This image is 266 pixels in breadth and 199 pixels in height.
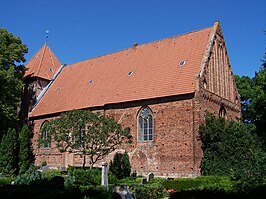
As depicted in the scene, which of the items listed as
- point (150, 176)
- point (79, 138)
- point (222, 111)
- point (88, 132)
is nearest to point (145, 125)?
point (150, 176)

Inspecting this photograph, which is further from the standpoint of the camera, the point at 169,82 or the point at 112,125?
the point at 169,82

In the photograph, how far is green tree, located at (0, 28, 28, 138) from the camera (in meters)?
28.1

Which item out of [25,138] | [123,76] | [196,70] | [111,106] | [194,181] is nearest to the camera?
[194,181]

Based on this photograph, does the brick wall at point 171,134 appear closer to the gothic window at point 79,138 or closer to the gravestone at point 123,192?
the gothic window at point 79,138

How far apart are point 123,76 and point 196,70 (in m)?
6.94

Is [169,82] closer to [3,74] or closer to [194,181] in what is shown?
[194,181]

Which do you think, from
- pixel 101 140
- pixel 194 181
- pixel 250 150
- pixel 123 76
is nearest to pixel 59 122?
pixel 101 140

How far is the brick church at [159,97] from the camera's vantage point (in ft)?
71.7

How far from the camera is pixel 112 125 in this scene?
21.7 m

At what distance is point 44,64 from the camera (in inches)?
1389

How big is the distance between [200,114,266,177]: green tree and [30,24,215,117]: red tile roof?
3.05m

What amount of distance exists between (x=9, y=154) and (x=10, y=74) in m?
6.82

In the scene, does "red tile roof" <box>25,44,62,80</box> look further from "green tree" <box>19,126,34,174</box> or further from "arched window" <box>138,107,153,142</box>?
"arched window" <box>138,107,153,142</box>

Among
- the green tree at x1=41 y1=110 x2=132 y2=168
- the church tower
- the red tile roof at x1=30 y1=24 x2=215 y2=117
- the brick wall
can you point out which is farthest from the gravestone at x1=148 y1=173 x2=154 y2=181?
the church tower
